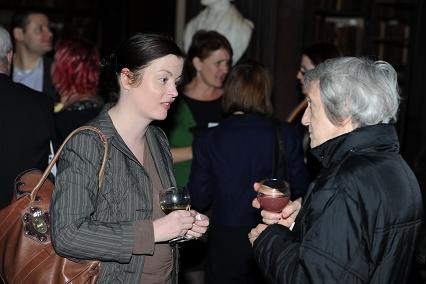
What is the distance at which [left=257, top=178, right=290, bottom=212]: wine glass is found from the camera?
259 cm

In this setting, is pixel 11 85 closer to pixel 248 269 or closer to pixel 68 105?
pixel 68 105

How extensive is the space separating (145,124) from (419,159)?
208 cm

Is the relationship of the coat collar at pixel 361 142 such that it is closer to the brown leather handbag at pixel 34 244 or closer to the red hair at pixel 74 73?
the brown leather handbag at pixel 34 244

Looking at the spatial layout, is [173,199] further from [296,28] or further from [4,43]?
[296,28]

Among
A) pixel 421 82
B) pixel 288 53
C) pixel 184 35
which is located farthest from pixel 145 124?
pixel 421 82

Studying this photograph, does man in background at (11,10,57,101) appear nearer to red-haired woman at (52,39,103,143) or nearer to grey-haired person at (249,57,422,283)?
red-haired woman at (52,39,103,143)

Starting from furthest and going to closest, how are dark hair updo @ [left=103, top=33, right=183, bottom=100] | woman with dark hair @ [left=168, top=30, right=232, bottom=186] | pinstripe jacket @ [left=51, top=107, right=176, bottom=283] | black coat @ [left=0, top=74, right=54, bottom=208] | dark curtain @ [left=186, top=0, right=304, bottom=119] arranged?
dark curtain @ [left=186, top=0, right=304, bottom=119]
woman with dark hair @ [left=168, top=30, right=232, bottom=186]
black coat @ [left=0, top=74, right=54, bottom=208]
dark hair updo @ [left=103, top=33, right=183, bottom=100]
pinstripe jacket @ [left=51, top=107, right=176, bottom=283]

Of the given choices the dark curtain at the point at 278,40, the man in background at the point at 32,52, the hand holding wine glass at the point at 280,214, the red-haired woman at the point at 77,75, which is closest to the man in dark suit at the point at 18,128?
the red-haired woman at the point at 77,75

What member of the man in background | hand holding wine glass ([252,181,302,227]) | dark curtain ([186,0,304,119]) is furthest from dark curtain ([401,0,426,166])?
hand holding wine glass ([252,181,302,227])

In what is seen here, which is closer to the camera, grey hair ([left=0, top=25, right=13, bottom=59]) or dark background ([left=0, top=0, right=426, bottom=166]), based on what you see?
grey hair ([left=0, top=25, right=13, bottom=59])

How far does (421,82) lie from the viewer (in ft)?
19.8

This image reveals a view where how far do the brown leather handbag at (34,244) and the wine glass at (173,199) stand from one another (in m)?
0.25

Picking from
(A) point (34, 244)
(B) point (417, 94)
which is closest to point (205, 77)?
(B) point (417, 94)

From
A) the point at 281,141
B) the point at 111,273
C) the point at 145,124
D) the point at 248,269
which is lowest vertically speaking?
the point at 248,269
